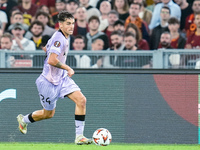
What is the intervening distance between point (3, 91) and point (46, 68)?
1.88 metres

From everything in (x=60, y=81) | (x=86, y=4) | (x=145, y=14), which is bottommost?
(x=60, y=81)

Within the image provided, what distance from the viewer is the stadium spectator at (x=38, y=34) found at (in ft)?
38.9

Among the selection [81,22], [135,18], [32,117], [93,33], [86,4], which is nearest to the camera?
[32,117]

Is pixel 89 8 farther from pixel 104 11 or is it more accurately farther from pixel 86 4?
pixel 104 11

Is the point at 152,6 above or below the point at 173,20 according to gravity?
above

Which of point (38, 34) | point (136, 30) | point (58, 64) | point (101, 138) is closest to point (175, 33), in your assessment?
point (136, 30)

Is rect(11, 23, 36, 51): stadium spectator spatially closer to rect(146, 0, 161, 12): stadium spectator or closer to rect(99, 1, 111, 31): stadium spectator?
rect(99, 1, 111, 31): stadium spectator

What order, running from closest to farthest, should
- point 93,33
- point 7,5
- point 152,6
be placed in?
point 93,33 < point 152,6 < point 7,5

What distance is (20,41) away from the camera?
38.6 feet

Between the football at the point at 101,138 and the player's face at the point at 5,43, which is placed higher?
the player's face at the point at 5,43

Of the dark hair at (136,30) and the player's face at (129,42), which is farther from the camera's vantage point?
the dark hair at (136,30)

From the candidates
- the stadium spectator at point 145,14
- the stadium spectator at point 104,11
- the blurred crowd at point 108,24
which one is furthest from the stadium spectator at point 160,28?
the stadium spectator at point 104,11

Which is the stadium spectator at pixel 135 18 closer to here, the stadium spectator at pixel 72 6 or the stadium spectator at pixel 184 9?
the stadium spectator at pixel 184 9

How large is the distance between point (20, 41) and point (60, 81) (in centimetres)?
397
